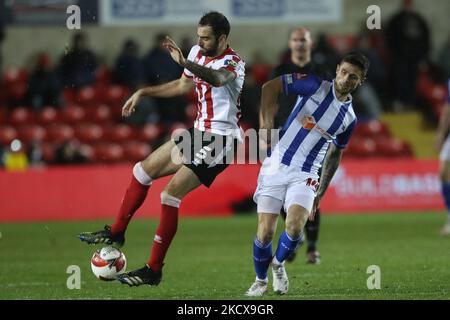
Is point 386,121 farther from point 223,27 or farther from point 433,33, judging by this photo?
point 223,27

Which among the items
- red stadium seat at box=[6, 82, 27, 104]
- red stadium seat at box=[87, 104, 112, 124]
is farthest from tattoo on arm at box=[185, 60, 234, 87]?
red stadium seat at box=[6, 82, 27, 104]

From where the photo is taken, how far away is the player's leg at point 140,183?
892cm

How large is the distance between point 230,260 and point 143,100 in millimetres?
8501

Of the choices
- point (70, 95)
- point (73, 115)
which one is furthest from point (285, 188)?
point (70, 95)

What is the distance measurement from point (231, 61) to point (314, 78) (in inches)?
27.9

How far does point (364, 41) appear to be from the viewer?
822 inches

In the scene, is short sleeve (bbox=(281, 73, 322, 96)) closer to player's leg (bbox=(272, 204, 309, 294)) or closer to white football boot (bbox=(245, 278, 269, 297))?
player's leg (bbox=(272, 204, 309, 294))

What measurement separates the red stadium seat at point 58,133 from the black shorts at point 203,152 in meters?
11.5

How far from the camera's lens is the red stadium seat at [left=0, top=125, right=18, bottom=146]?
784 inches

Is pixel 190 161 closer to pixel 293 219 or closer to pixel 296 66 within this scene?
pixel 293 219

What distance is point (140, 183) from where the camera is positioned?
906 cm

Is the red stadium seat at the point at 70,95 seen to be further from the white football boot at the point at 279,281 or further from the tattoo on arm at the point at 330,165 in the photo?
the white football boot at the point at 279,281
